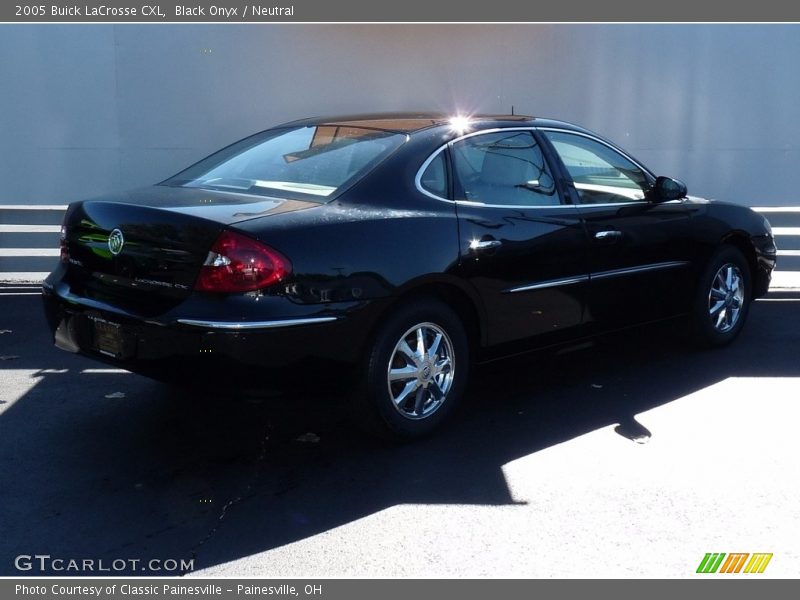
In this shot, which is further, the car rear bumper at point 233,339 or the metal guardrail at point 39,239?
the metal guardrail at point 39,239

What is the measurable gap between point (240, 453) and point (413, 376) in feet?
3.03

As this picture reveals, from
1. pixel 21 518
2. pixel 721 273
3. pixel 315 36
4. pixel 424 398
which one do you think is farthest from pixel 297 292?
pixel 315 36

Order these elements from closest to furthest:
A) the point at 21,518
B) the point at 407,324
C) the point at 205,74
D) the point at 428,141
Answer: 1. the point at 21,518
2. the point at 407,324
3. the point at 428,141
4. the point at 205,74

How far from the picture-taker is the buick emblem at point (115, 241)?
14.4 ft

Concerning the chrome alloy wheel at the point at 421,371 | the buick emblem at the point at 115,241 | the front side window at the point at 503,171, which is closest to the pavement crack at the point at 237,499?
the chrome alloy wheel at the point at 421,371

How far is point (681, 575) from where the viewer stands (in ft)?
11.3

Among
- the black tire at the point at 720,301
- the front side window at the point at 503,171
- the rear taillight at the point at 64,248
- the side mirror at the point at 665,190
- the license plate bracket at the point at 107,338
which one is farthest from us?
the black tire at the point at 720,301

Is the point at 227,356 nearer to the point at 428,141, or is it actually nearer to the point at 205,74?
the point at 428,141

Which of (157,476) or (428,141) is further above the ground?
(428,141)

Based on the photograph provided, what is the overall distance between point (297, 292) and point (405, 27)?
21.2ft

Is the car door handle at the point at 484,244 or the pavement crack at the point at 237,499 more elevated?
the car door handle at the point at 484,244

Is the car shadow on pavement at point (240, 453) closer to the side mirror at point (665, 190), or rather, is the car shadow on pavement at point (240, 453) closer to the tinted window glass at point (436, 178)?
the side mirror at point (665, 190)

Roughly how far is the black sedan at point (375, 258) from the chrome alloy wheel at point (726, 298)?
2.01 ft

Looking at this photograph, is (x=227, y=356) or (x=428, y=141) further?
(x=428, y=141)
